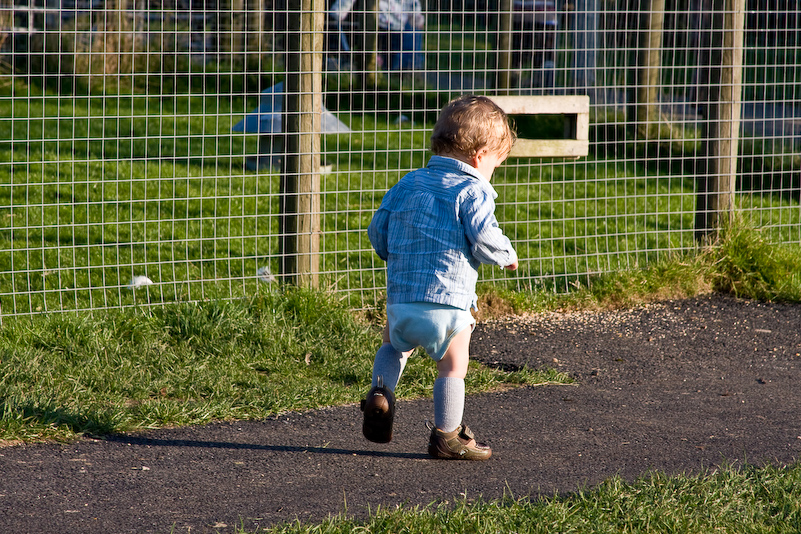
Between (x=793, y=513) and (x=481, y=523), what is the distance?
1.00 m

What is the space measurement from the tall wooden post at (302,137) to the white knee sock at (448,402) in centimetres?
206

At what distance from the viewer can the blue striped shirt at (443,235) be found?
3.07 meters

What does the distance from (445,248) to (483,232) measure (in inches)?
6.4

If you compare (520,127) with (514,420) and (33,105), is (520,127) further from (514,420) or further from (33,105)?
(514,420)

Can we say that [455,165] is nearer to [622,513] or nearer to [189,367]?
[622,513]

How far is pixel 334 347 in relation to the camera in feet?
15.4

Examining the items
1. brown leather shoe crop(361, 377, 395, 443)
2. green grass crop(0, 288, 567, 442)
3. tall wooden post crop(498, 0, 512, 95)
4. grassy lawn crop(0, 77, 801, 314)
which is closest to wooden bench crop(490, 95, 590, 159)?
grassy lawn crop(0, 77, 801, 314)

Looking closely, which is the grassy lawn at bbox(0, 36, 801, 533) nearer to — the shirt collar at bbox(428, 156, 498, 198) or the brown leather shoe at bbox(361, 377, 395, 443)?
the brown leather shoe at bbox(361, 377, 395, 443)

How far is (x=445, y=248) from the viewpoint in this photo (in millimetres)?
3121

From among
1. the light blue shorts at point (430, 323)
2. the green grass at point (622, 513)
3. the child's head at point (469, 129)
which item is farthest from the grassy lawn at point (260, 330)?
the child's head at point (469, 129)

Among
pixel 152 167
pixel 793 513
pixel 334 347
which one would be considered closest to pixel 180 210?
pixel 152 167

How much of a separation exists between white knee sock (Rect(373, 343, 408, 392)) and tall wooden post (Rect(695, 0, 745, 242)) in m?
3.55

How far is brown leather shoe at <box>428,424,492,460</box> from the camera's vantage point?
3.28m

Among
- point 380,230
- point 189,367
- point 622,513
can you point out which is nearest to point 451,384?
point 380,230
